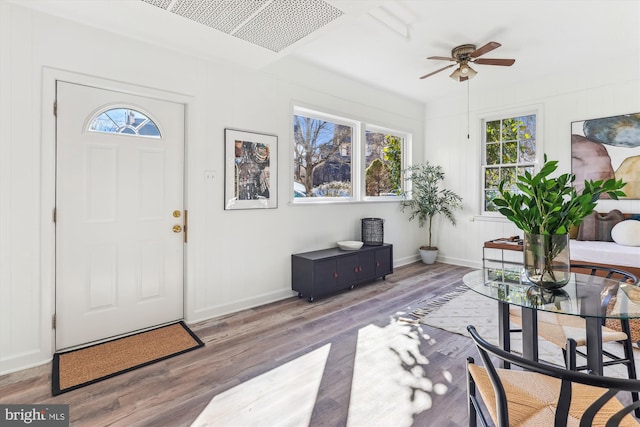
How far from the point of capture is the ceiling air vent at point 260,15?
2250mm

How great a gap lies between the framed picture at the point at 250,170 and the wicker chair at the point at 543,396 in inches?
105

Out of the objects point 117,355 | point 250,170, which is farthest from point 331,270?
point 117,355

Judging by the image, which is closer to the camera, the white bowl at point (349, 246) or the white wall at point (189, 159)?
the white wall at point (189, 159)

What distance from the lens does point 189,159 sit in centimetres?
308

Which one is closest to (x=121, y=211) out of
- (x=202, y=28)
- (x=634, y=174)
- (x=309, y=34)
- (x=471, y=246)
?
(x=202, y=28)

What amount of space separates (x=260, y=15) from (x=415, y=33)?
1.78 m

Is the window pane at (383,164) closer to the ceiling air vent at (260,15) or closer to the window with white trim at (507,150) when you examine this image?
the window with white trim at (507,150)

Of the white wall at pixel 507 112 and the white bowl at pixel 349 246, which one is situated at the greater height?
the white wall at pixel 507 112

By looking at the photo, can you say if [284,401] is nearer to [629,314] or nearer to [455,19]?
[629,314]

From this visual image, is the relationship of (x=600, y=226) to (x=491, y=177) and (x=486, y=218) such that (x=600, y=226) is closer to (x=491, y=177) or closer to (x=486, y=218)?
(x=486, y=218)

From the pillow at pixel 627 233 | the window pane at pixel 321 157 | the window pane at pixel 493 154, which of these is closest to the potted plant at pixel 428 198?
the window pane at pixel 493 154

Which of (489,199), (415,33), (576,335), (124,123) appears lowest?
(576,335)

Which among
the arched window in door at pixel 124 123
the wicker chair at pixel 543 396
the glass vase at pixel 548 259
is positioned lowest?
the wicker chair at pixel 543 396

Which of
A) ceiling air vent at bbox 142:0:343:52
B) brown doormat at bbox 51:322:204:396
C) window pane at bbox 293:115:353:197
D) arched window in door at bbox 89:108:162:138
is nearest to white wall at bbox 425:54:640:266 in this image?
window pane at bbox 293:115:353:197
